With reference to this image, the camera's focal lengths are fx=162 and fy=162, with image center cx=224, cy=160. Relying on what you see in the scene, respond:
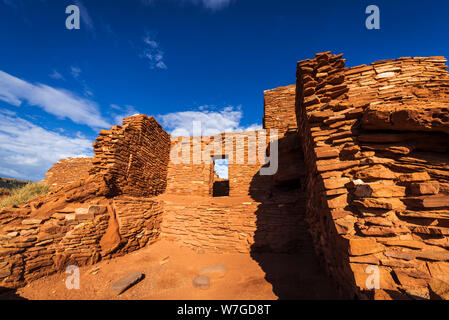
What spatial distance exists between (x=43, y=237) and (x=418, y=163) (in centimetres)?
804

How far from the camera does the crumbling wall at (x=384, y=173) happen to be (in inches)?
71.0

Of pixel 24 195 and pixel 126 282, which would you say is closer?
pixel 126 282

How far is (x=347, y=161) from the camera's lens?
268 cm

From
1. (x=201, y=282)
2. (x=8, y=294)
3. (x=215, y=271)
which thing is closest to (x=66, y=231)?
(x=8, y=294)

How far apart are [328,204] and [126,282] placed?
4.86m

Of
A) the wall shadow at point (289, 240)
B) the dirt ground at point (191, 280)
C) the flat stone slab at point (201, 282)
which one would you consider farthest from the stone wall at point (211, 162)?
the flat stone slab at point (201, 282)

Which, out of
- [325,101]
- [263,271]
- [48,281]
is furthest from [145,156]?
[325,101]

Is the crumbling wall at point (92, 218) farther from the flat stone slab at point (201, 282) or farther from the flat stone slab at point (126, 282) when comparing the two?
the flat stone slab at point (201, 282)

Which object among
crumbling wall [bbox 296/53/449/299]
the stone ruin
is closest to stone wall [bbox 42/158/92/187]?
the stone ruin

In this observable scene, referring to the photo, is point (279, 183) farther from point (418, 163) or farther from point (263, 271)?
point (418, 163)

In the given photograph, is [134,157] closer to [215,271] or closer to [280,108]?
[215,271]

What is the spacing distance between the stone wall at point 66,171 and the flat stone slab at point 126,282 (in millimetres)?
11956

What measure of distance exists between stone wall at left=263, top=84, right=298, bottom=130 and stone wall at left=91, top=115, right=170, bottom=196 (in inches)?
286

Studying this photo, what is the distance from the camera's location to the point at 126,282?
13.0 ft
